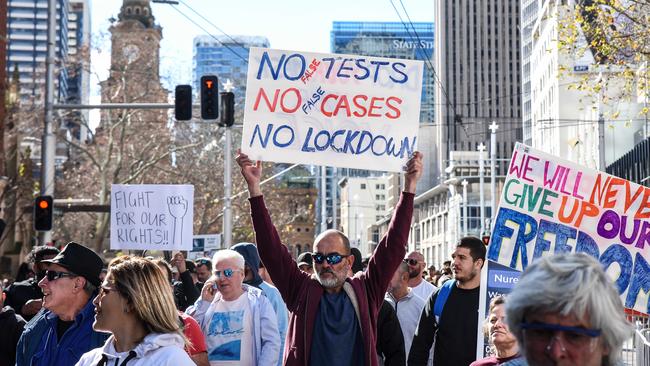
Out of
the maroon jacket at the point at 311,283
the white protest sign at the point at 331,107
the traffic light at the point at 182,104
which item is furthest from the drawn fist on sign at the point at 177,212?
the maroon jacket at the point at 311,283

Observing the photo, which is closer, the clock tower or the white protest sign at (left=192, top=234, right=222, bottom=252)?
the white protest sign at (left=192, top=234, right=222, bottom=252)

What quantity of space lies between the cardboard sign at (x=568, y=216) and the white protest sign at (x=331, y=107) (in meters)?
0.81

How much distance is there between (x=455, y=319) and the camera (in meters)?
7.54

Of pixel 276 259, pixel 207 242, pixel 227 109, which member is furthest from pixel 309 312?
pixel 207 242

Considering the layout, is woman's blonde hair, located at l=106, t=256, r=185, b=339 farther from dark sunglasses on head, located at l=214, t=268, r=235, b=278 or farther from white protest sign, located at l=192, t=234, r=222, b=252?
white protest sign, located at l=192, t=234, r=222, b=252

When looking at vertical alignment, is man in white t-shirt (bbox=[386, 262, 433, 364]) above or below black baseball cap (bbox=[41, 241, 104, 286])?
below

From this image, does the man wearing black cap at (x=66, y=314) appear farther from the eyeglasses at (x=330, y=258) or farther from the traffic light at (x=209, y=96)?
the traffic light at (x=209, y=96)

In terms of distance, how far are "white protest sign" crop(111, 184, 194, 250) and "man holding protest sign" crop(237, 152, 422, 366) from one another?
7862mm

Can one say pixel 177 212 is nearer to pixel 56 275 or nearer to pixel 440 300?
pixel 440 300

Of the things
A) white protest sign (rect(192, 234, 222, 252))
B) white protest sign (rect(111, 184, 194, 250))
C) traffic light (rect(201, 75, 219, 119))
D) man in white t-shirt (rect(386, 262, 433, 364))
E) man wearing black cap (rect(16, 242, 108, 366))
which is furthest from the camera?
white protest sign (rect(192, 234, 222, 252))

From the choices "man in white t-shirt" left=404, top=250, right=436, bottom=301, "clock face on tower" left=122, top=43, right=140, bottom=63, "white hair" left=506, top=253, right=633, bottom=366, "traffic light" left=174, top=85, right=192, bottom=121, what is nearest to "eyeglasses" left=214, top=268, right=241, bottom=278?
"man in white t-shirt" left=404, top=250, right=436, bottom=301

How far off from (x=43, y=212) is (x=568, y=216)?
56.1 feet

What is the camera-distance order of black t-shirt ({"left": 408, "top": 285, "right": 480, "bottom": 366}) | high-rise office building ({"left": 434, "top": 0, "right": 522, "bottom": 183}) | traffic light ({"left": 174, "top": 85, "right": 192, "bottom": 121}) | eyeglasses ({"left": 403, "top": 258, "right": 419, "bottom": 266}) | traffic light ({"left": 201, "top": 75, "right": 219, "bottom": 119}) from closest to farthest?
black t-shirt ({"left": 408, "top": 285, "right": 480, "bottom": 366}), eyeglasses ({"left": 403, "top": 258, "right": 419, "bottom": 266}), traffic light ({"left": 174, "top": 85, "right": 192, "bottom": 121}), traffic light ({"left": 201, "top": 75, "right": 219, "bottom": 119}), high-rise office building ({"left": 434, "top": 0, "right": 522, "bottom": 183})

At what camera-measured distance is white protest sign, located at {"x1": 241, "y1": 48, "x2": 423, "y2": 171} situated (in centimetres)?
755
